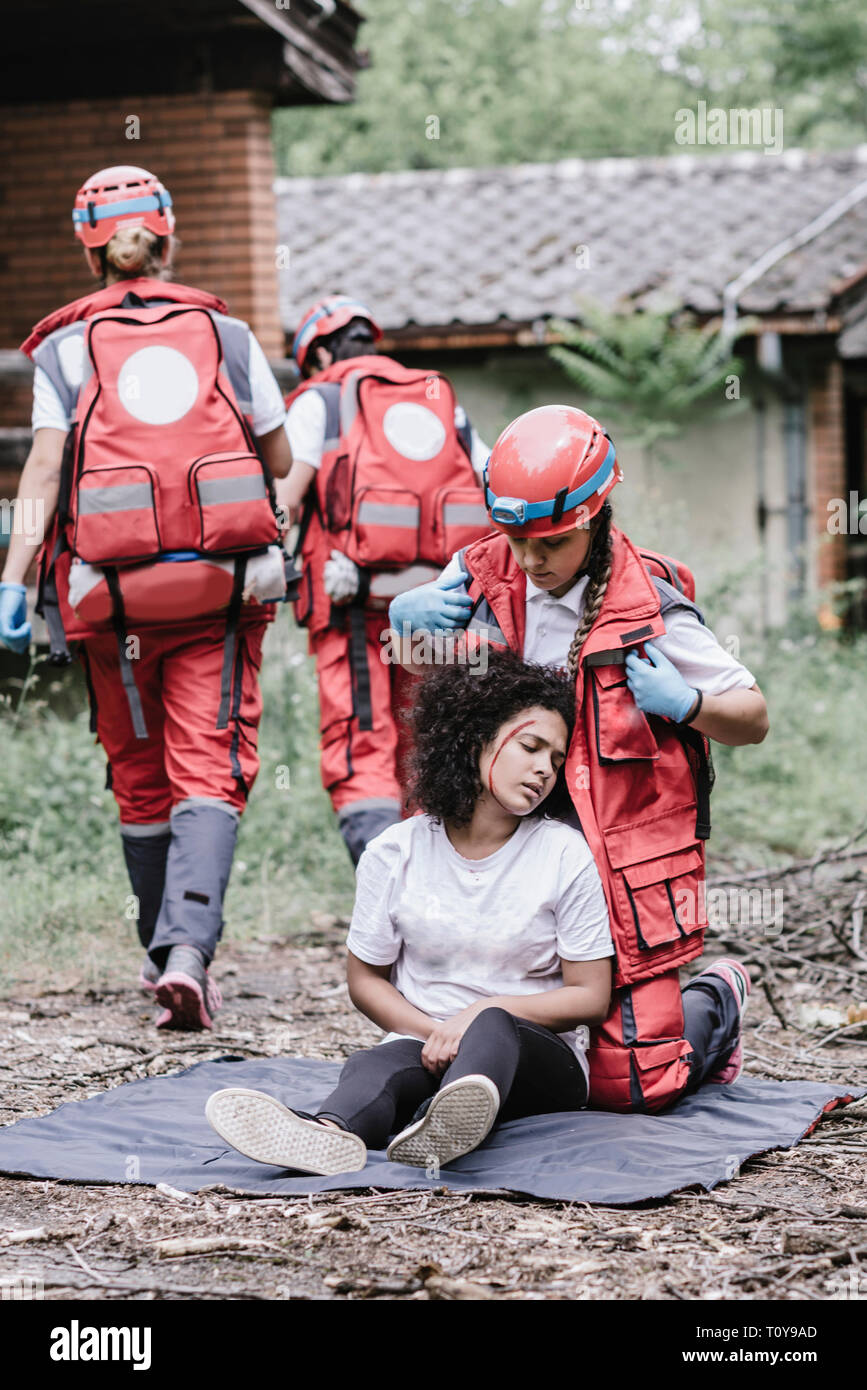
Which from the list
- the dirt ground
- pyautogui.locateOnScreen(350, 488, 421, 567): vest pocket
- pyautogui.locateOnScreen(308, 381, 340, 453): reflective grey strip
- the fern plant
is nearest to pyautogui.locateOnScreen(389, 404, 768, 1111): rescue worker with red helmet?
the dirt ground

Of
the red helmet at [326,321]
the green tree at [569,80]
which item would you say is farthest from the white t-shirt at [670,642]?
the green tree at [569,80]

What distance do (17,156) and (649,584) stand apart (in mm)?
7899

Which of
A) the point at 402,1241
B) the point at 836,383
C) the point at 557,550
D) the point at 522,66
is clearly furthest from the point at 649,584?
the point at 522,66

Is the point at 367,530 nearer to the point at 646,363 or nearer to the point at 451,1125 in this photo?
the point at 451,1125

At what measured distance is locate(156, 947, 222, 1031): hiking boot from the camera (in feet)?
14.7

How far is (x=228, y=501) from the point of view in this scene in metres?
4.56

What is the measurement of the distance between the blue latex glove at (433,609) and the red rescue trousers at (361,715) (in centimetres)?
141

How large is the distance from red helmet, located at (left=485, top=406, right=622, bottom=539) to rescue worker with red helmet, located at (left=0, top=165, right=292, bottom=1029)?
1248 millimetres

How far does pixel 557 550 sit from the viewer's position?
3561 mm

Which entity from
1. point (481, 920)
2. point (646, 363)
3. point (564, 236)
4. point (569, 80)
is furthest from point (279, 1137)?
point (569, 80)

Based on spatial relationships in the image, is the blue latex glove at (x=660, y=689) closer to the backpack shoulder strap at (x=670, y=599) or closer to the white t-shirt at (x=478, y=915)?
the backpack shoulder strap at (x=670, y=599)

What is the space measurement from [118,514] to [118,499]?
41 millimetres
